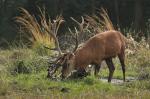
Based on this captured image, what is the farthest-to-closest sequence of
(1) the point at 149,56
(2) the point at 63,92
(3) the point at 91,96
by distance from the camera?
1. (1) the point at 149,56
2. (2) the point at 63,92
3. (3) the point at 91,96

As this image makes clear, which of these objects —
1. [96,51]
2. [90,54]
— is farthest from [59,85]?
[96,51]

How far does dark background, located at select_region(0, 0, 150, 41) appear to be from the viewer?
41000mm

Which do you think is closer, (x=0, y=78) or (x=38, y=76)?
(x=0, y=78)

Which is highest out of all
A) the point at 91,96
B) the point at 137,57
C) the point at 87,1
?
the point at 87,1

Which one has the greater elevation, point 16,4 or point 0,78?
point 16,4

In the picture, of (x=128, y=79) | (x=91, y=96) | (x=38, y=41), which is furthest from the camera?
(x=38, y=41)

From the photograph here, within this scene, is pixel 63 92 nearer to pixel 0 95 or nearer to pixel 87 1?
pixel 0 95

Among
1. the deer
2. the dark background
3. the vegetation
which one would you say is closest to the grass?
the vegetation

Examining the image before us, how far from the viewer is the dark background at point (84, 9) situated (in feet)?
135

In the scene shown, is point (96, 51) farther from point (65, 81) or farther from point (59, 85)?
point (59, 85)

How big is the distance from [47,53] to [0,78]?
555 cm

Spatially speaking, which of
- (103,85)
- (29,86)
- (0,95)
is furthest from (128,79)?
(0,95)

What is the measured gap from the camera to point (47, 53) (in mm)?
18797

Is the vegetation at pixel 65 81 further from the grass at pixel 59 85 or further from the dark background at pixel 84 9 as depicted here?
the dark background at pixel 84 9
